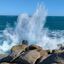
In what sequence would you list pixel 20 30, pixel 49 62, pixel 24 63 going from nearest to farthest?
pixel 49 62 < pixel 24 63 < pixel 20 30

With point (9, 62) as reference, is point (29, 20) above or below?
above

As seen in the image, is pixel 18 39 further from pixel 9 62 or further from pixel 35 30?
pixel 9 62

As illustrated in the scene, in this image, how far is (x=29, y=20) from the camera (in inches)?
1414

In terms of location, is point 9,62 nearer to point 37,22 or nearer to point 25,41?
point 25,41

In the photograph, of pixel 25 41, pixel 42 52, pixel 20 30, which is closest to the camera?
→ pixel 42 52

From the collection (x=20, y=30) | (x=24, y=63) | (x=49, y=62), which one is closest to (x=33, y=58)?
(x=24, y=63)

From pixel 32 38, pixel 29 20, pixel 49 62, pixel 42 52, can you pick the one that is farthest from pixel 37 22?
pixel 49 62

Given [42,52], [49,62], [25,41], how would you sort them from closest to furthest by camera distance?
[49,62]
[42,52]
[25,41]

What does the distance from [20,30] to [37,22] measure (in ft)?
8.76

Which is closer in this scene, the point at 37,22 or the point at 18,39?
the point at 18,39

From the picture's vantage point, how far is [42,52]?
18.9 metres

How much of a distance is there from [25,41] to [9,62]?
13992mm

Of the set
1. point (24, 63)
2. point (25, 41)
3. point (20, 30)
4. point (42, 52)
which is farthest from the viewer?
point (20, 30)

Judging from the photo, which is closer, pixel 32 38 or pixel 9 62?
pixel 9 62
